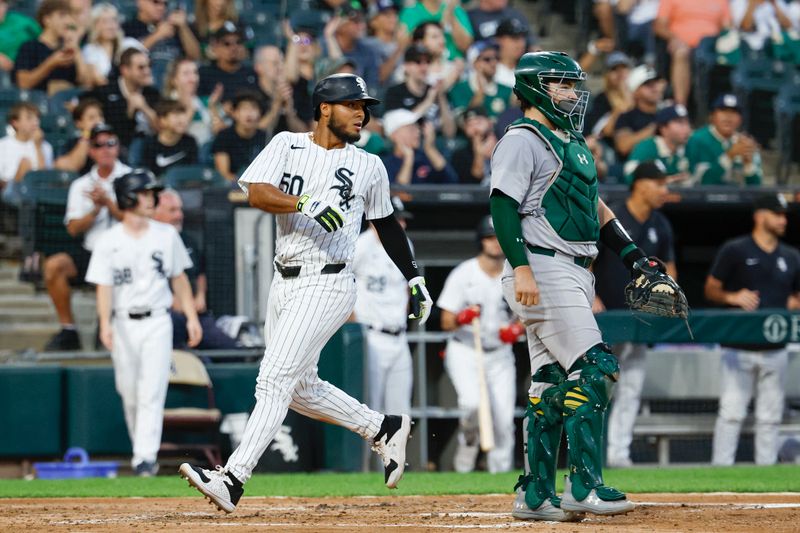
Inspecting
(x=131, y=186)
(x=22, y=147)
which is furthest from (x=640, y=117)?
(x=22, y=147)

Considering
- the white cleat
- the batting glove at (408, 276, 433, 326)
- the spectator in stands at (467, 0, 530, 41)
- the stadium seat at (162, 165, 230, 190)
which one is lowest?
the white cleat

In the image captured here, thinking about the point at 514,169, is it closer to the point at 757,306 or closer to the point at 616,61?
the point at 757,306

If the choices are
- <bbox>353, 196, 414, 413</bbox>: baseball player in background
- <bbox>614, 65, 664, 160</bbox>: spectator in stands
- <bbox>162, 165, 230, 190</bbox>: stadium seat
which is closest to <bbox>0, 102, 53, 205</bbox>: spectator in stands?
<bbox>162, 165, 230, 190</bbox>: stadium seat

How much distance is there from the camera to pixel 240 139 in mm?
10844

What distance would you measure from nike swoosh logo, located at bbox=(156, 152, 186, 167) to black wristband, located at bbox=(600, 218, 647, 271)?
5839mm

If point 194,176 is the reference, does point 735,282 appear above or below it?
below

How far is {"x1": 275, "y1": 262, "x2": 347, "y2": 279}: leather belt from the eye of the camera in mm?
5259

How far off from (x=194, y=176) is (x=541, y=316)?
5.80 meters

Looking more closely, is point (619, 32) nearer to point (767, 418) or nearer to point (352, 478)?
point (767, 418)

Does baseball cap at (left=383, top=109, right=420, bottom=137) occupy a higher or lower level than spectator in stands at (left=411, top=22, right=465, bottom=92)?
lower

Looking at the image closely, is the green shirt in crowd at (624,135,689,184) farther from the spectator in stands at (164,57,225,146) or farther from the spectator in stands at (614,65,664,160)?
the spectator in stands at (164,57,225,146)

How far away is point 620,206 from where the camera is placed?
30.9ft

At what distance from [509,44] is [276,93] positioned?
249 cm

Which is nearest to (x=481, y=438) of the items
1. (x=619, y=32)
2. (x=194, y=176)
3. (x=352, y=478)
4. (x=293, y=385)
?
(x=352, y=478)
